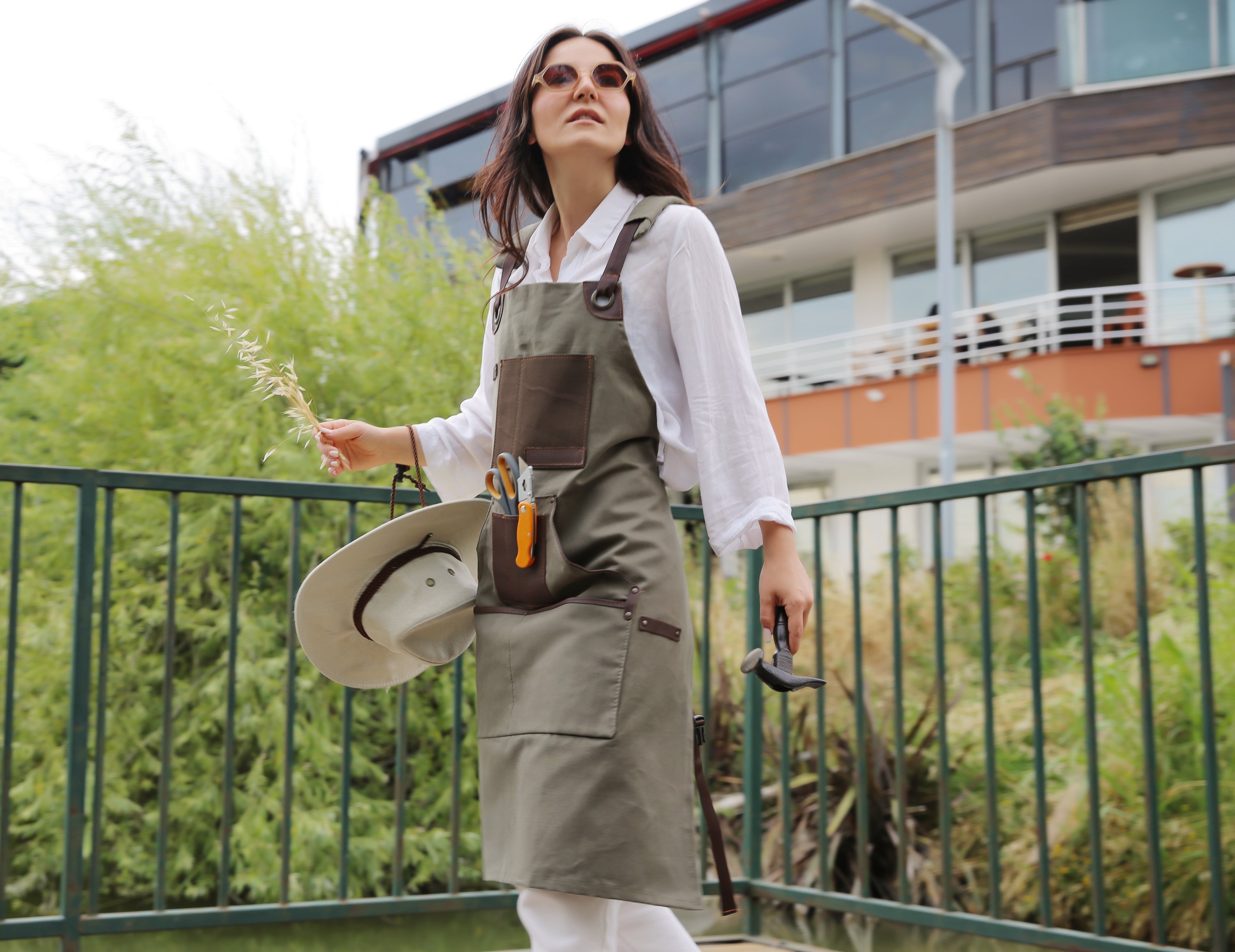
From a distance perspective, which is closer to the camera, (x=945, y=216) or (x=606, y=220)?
(x=606, y=220)

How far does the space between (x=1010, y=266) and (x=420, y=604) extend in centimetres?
1591

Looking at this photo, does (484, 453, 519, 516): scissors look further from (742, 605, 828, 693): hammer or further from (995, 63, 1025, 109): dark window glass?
(995, 63, 1025, 109): dark window glass

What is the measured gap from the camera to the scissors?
165 centimetres

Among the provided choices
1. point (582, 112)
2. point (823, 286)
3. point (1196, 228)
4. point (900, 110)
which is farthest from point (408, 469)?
point (823, 286)

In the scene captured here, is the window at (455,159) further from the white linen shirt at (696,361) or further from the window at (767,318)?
the white linen shirt at (696,361)

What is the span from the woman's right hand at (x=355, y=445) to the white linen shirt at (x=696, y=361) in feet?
1.18

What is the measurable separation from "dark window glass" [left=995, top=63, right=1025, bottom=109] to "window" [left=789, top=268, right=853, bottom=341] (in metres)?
3.35

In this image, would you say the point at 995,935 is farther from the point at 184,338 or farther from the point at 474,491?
the point at 184,338

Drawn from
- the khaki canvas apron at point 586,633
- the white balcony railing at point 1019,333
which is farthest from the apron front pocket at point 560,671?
the white balcony railing at point 1019,333

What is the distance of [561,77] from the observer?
1769 mm

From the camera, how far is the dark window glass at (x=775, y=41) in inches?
693

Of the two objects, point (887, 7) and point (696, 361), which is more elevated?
point (887, 7)

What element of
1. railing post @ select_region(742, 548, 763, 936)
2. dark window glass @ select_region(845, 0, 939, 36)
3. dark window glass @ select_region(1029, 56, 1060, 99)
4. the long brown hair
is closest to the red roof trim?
dark window glass @ select_region(845, 0, 939, 36)

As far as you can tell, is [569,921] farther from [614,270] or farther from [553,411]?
[614,270]
